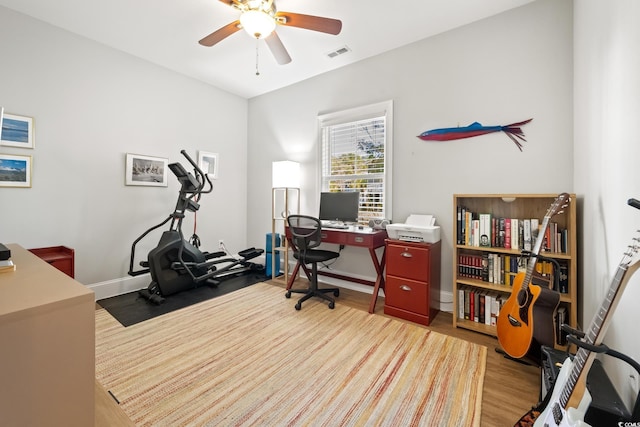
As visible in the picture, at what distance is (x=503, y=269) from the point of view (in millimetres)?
2312

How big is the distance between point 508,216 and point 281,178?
8.68 feet

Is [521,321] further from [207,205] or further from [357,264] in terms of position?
[207,205]

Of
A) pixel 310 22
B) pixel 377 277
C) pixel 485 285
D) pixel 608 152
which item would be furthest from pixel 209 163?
pixel 608 152

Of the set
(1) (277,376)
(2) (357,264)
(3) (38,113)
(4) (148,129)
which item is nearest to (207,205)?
(4) (148,129)

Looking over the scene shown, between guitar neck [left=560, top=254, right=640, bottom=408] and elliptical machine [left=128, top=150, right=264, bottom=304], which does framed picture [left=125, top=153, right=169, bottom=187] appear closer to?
elliptical machine [left=128, top=150, right=264, bottom=304]

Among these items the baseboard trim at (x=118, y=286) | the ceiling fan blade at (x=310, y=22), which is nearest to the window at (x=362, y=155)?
the ceiling fan blade at (x=310, y=22)

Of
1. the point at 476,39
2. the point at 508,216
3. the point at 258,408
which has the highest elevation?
the point at 476,39

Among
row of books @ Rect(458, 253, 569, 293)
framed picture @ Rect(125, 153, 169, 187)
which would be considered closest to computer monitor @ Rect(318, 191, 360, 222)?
row of books @ Rect(458, 253, 569, 293)

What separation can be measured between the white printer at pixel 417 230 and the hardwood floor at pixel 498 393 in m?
0.85

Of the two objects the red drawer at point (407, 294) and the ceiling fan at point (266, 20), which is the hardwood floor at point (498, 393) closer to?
the red drawer at point (407, 294)

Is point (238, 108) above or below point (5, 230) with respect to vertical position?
above

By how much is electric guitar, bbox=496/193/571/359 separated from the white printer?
0.77 metres

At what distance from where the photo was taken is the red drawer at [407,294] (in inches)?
96.6

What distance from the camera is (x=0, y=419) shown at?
57cm
